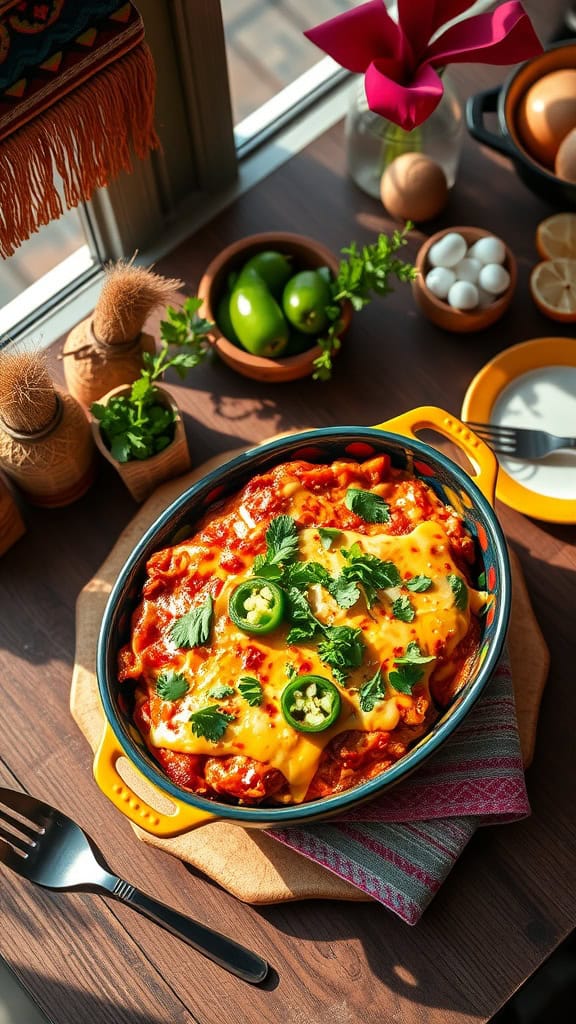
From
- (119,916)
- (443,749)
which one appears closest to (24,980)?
(119,916)

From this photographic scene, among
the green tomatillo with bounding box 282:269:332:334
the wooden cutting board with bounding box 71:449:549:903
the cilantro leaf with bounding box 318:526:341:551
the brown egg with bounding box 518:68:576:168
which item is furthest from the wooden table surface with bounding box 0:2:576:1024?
the cilantro leaf with bounding box 318:526:341:551

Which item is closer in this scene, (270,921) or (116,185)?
(270,921)

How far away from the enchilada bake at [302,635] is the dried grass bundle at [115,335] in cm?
29

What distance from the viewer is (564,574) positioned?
1643 mm

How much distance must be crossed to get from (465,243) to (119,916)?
1198 millimetres

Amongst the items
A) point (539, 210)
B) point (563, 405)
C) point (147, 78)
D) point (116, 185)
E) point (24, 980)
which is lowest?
point (24, 980)

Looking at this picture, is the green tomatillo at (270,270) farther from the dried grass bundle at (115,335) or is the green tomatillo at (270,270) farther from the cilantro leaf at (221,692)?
the cilantro leaf at (221,692)

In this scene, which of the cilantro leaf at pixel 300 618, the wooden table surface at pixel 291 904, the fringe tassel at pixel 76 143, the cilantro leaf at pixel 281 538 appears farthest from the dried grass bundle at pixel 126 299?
the cilantro leaf at pixel 300 618

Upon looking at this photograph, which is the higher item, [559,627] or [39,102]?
[39,102]

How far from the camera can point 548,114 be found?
1.75 metres

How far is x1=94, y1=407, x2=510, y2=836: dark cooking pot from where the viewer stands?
1290mm

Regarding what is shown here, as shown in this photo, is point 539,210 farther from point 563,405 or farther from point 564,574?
point 564,574

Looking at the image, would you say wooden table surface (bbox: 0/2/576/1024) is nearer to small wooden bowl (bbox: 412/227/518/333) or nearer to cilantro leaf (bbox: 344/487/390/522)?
small wooden bowl (bbox: 412/227/518/333)

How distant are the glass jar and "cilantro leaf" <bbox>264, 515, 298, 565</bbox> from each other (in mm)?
769
